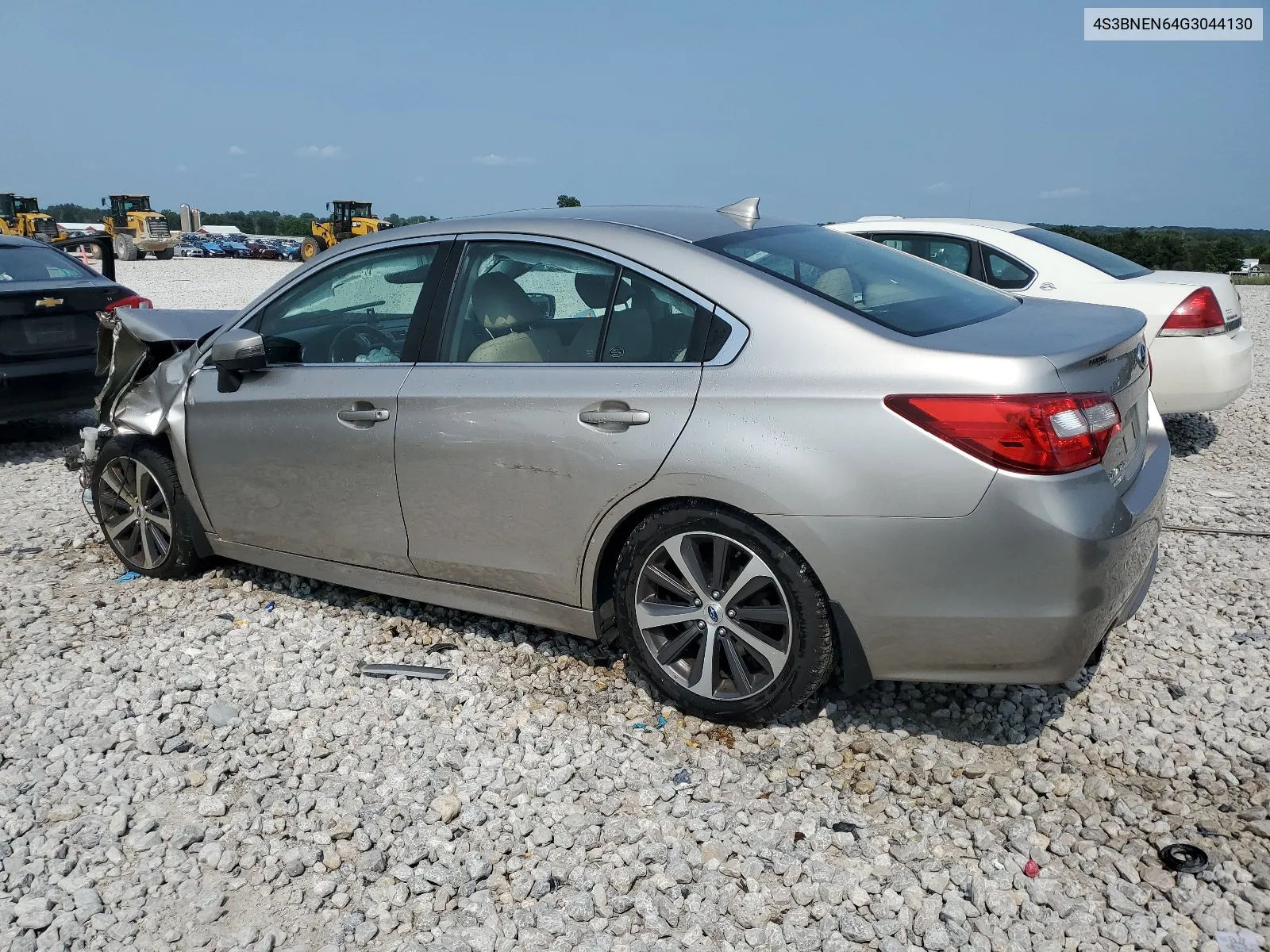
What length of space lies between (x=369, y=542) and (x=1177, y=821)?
2.92 m

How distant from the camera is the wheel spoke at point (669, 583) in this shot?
11.3ft

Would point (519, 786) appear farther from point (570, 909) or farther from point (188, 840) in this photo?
point (188, 840)

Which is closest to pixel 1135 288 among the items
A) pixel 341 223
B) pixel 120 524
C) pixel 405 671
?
pixel 405 671

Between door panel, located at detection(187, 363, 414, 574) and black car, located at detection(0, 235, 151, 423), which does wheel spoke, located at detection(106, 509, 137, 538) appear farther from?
black car, located at detection(0, 235, 151, 423)

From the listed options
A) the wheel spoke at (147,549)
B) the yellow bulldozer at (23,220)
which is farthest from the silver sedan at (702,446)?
Result: the yellow bulldozer at (23,220)

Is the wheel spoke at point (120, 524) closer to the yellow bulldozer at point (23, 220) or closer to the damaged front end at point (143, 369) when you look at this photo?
the damaged front end at point (143, 369)

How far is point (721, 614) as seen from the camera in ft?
11.1

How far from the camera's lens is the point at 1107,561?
2951 millimetres

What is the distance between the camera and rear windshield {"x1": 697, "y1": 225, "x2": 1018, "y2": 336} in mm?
3316

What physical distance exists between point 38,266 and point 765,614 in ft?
23.2

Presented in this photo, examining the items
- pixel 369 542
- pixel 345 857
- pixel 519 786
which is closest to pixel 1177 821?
pixel 519 786

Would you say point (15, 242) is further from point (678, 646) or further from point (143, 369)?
point (678, 646)

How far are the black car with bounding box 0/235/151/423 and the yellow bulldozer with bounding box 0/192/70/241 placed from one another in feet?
114

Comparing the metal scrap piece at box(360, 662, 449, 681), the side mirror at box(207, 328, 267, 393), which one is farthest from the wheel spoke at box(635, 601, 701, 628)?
the side mirror at box(207, 328, 267, 393)
